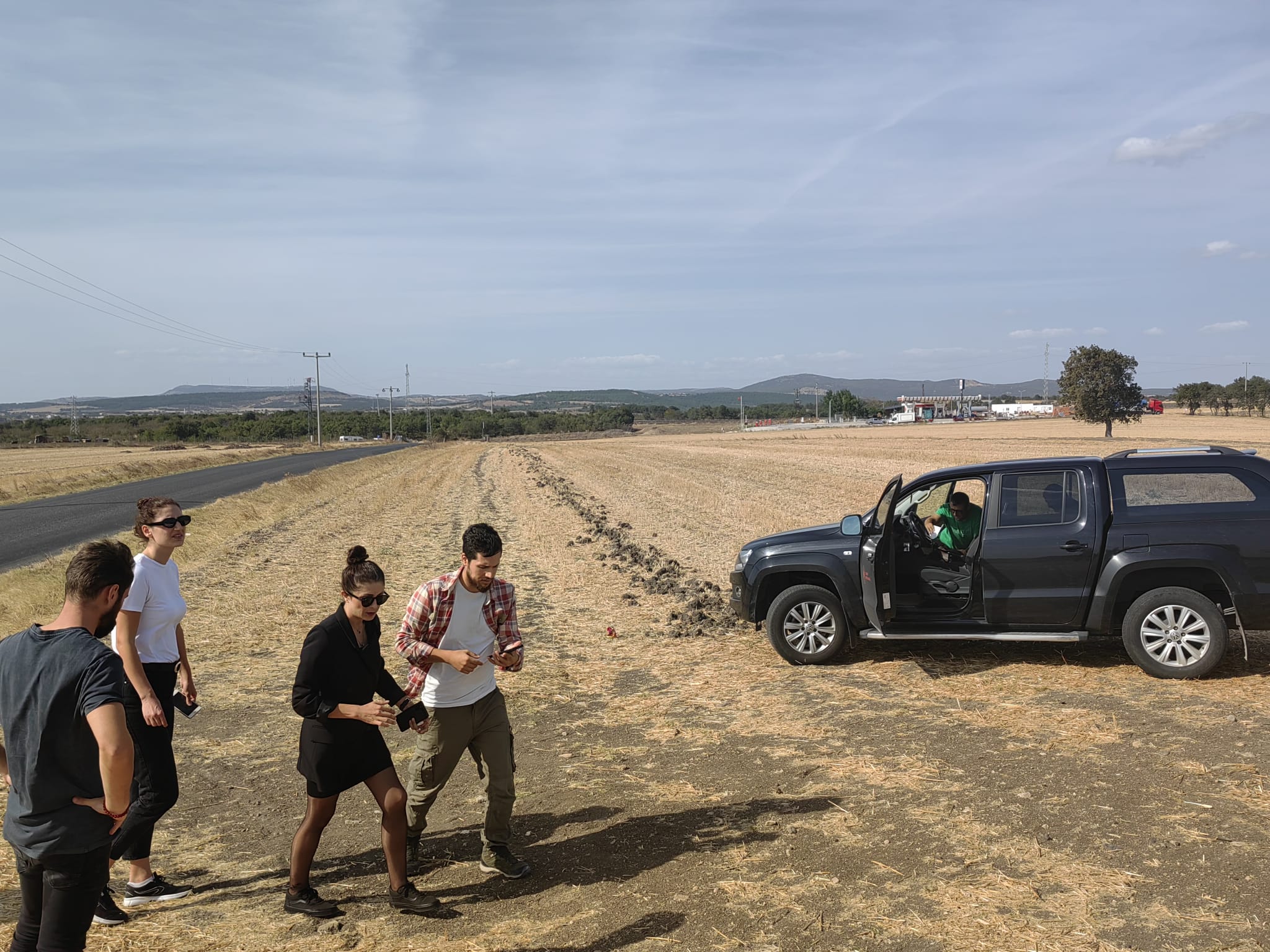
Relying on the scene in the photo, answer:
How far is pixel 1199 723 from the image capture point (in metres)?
7.11

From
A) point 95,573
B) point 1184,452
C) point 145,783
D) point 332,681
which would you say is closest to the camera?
point 95,573

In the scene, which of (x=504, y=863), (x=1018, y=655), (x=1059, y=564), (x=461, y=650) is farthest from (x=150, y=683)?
(x=1018, y=655)

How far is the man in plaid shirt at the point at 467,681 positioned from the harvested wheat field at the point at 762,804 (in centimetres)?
42

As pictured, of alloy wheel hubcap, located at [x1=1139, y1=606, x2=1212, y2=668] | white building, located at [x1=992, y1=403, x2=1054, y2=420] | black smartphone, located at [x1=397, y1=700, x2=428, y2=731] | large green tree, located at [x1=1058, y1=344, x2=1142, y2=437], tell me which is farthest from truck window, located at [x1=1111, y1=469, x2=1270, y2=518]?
white building, located at [x1=992, y1=403, x2=1054, y2=420]

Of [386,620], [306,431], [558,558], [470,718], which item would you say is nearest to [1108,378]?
[558,558]

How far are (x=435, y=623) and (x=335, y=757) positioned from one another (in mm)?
817

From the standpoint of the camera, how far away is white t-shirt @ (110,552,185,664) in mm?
5094

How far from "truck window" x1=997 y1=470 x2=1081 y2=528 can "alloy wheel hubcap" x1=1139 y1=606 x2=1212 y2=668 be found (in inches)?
41.7

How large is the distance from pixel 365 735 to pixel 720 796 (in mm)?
2517

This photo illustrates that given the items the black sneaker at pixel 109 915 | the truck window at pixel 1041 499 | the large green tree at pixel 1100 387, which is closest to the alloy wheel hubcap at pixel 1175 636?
the truck window at pixel 1041 499

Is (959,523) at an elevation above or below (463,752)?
above

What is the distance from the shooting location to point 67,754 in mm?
3418

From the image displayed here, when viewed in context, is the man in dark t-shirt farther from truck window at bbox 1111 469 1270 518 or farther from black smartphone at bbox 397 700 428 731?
truck window at bbox 1111 469 1270 518

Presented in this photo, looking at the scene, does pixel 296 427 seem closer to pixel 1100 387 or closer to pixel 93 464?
pixel 93 464
